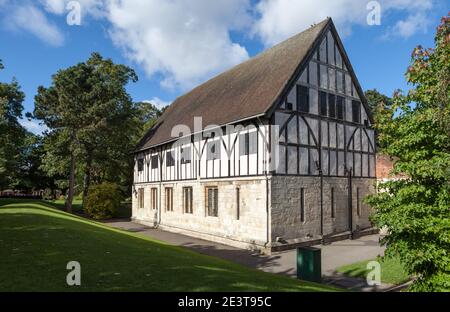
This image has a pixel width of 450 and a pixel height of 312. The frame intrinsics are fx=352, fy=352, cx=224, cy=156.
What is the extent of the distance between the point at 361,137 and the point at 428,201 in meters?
14.6

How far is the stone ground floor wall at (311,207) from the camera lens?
16.9m

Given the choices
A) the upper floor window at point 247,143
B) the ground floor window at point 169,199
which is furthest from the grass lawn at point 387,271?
the ground floor window at point 169,199

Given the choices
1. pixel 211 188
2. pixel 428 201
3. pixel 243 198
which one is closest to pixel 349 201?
pixel 243 198

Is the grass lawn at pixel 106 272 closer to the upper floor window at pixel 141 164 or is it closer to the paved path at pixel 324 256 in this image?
the paved path at pixel 324 256

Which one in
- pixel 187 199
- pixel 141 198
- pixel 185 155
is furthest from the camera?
pixel 141 198

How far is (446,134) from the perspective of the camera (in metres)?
7.52

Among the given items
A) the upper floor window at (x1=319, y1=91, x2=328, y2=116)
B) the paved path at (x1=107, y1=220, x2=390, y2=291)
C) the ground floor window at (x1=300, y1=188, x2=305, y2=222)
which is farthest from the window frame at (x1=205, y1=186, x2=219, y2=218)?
the upper floor window at (x1=319, y1=91, x2=328, y2=116)

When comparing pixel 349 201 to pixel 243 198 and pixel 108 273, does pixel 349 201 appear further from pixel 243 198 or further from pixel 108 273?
pixel 108 273

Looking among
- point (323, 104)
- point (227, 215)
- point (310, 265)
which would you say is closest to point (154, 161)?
point (227, 215)

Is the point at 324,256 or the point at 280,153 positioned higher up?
the point at 280,153

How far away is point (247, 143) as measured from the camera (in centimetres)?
1819

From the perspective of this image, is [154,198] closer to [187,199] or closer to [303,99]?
[187,199]

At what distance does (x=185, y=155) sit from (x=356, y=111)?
1123cm

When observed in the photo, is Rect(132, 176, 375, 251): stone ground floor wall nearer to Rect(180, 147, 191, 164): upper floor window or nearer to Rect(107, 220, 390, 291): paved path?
Rect(107, 220, 390, 291): paved path
